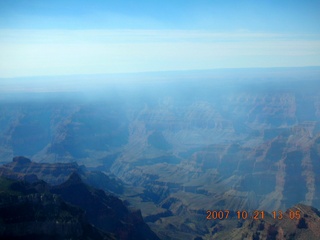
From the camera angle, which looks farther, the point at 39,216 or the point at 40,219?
the point at 39,216

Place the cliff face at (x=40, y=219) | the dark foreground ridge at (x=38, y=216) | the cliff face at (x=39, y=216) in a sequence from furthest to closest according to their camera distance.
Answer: the cliff face at (x=39, y=216) → the dark foreground ridge at (x=38, y=216) → the cliff face at (x=40, y=219)

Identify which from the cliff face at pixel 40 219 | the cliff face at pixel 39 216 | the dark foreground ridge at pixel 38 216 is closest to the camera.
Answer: the cliff face at pixel 40 219

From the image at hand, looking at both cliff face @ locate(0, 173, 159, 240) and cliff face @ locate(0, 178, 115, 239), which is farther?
cliff face @ locate(0, 173, 159, 240)

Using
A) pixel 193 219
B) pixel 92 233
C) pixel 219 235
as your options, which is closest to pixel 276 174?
A: pixel 193 219

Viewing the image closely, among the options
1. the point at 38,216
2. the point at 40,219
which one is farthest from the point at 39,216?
the point at 40,219

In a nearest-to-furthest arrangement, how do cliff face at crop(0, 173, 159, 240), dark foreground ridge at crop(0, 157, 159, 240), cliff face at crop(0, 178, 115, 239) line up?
cliff face at crop(0, 178, 115, 239), dark foreground ridge at crop(0, 157, 159, 240), cliff face at crop(0, 173, 159, 240)

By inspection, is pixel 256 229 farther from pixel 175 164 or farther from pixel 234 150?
pixel 175 164

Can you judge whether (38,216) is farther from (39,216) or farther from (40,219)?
(40,219)

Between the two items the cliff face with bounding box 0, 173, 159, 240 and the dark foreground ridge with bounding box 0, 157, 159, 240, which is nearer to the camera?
the dark foreground ridge with bounding box 0, 157, 159, 240

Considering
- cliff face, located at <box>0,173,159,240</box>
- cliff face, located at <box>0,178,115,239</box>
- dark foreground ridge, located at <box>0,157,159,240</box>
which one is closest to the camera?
cliff face, located at <box>0,178,115,239</box>

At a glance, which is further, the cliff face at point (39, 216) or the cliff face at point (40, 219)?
the cliff face at point (39, 216)

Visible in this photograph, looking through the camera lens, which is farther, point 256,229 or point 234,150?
point 234,150
